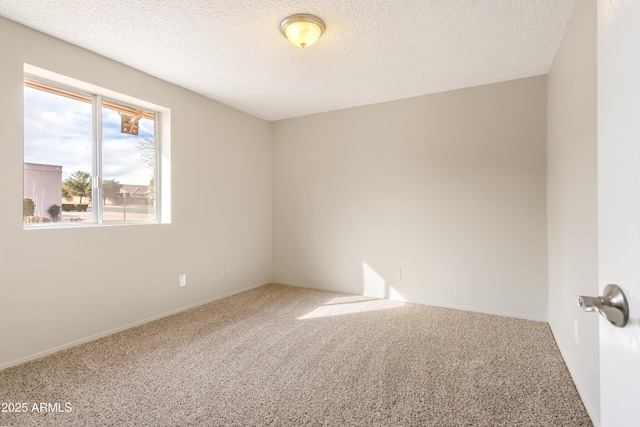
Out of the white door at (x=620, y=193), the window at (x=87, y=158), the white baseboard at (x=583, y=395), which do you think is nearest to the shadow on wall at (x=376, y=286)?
the white baseboard at (x=583, y=395)

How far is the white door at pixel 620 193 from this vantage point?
0.49m

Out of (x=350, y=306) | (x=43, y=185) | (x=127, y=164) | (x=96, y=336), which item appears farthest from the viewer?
(x=350, y=306)

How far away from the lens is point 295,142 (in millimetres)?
4449

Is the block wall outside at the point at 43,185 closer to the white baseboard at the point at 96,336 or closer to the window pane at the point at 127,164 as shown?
the window pane at the point at 127,164

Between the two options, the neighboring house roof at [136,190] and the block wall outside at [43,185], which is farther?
the neighboring house roof at [136,190]

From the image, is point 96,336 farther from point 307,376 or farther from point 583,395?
point 583,395

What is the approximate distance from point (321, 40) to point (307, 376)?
249 centimetres

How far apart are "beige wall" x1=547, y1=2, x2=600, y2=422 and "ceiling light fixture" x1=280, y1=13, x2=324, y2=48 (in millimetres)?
1600

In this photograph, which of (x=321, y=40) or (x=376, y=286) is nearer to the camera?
(x=321, y=40)

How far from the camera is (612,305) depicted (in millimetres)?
551

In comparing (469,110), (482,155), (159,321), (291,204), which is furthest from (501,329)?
(159,321)

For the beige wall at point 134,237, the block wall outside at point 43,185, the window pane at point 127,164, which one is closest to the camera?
the beige wall at point 134,237

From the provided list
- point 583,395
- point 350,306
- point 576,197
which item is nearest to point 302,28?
point 576,197

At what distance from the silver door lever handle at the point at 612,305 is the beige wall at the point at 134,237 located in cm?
309
